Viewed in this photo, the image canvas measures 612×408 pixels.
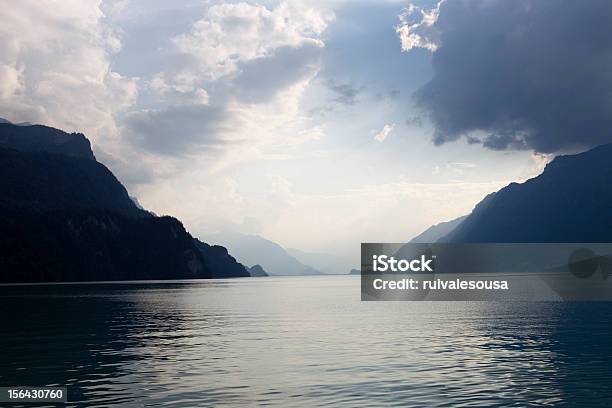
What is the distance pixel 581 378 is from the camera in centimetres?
4603

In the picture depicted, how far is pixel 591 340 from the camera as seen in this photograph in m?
70.0

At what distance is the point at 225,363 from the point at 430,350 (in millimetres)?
22134

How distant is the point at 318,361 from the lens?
54.8 meters

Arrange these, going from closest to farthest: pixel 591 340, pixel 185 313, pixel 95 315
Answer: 1. pixel 591 340
2. pixel 95 315
3. pixel 185 313

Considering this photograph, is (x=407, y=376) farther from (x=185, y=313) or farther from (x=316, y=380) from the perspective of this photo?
(x=185, y=313)

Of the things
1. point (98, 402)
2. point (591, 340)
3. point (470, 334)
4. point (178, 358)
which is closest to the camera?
point (98, 402)

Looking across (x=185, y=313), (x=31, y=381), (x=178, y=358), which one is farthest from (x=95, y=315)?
(x=31, y=381)

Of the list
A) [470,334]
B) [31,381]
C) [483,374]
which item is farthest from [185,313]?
[483,374]

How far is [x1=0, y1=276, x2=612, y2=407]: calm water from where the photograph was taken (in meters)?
39.9

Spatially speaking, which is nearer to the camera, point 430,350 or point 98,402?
point 98,402

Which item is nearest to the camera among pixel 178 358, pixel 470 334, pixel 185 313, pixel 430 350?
pixel 178 358

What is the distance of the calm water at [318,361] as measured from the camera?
39875mm

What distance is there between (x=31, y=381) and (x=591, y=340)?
6037cm

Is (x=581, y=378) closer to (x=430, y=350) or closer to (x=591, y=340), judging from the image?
(x=430, y=350)
